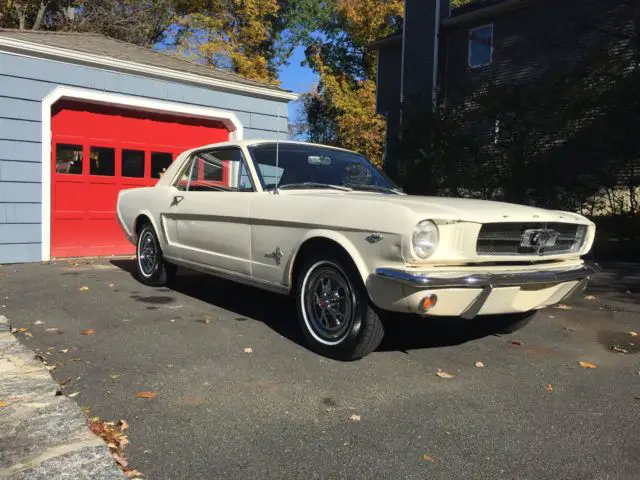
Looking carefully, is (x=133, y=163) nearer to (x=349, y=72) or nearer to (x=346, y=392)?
(x=346, y=392)

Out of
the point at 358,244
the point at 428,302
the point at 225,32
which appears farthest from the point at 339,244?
the point at 225,32

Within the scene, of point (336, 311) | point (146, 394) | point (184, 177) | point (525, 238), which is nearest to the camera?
point (146, 394)

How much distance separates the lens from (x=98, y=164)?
8945 millimetres

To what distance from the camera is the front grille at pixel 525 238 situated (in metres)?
3.61

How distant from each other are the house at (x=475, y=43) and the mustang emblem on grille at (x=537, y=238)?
7948 mm

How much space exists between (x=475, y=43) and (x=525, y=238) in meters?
16.5

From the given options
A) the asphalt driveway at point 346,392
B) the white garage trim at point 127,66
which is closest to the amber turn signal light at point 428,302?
the asphalt driveway at point 346,392

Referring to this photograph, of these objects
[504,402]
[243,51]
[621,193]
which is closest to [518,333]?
[504,402]

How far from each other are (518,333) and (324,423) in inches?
100

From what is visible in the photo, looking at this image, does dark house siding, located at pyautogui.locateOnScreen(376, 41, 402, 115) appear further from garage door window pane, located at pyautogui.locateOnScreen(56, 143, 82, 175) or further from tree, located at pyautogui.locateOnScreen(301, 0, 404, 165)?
garage door window pane, located at pyautogui.locateOnScreen(56, 143, 82, 175)

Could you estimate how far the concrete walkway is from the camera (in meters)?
2.24

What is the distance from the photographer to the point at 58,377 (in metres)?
3.50

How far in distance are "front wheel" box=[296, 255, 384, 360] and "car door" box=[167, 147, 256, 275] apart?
0.78 meters

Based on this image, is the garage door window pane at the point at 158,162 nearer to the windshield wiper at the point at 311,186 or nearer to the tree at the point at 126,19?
the windshield wiper at the point at 311,186
